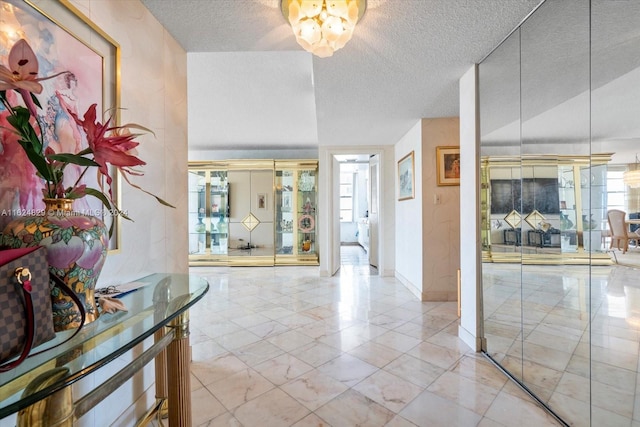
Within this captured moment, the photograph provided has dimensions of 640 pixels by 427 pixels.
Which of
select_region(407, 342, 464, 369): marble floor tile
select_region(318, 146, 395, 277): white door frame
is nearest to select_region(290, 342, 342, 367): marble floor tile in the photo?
select_region(407, 342, 464, 369): marble floor tile

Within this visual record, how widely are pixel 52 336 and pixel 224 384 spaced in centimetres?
134

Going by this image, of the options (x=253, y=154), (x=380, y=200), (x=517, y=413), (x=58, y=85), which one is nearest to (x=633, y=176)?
(x=517, y=413)

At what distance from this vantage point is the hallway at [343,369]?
146 centimetres

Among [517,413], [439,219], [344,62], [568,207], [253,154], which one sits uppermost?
[253,154]

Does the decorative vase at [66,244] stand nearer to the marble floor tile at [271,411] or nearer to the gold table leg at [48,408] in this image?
the gold table leg at [48,408]

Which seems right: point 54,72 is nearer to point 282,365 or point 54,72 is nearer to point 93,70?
point 93,70

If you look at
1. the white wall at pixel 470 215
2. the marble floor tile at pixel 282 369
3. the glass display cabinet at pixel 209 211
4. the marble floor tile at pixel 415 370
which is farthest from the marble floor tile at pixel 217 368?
the glass display cabinet at pixel 209 211

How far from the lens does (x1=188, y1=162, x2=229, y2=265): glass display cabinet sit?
5453 mm

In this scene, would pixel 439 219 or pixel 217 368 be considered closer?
pixel 217 368

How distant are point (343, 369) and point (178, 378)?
1.13 meters

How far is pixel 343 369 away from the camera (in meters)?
1.87

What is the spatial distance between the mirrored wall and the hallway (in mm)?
306

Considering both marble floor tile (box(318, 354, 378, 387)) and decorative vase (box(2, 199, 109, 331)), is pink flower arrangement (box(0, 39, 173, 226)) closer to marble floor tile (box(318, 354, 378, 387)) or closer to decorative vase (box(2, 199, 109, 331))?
decorative vase (box(2, 199, 109, 331))

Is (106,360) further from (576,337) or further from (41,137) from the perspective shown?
(576,337)
